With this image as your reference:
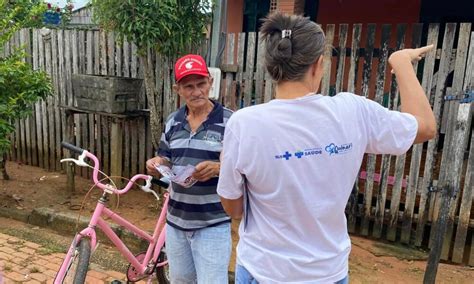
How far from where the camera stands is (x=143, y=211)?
517 centimetres

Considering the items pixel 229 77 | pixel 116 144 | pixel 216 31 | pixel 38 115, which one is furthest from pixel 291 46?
pixel 38 115

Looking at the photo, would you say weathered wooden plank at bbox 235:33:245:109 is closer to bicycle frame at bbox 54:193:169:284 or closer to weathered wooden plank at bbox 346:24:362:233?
weathered wooden plank at bbox 346:24:362:233

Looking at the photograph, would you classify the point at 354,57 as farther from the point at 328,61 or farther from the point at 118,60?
the point at 118,60

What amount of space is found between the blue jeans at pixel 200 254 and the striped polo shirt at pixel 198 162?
53 millimetres

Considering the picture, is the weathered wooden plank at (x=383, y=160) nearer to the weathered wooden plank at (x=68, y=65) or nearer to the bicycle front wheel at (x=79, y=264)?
the bicycle front wheel at (x=79, y=264)

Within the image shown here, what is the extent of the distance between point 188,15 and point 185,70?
246 centimetres

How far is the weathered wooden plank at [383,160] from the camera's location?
157 inches

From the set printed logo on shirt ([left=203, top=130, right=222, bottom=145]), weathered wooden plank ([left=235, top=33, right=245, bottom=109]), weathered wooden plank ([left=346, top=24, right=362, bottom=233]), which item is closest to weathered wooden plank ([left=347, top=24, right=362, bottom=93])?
weathered wooden plank ([left=346, top=24, right=362, bottom=233])

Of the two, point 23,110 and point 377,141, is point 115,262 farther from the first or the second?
point 377,141

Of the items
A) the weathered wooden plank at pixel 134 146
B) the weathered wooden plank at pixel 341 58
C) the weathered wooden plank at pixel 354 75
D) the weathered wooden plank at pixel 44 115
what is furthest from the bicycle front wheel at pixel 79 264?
the weathered wooden plank at pixel 44 115

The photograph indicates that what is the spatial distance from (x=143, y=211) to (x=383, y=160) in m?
2.81

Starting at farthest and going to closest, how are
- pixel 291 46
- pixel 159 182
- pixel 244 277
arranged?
pixel 159 182, pixel 244 277, pixel 291 46

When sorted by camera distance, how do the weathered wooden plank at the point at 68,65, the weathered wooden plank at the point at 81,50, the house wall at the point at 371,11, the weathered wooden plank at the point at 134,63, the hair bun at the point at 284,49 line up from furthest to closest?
the house wall at the point at 371,11 < the weathered wooden plank at the point at 68,65 < the weathered wooden plank at the point at 81,50 < the weathered wooden plank at the point at 134,63 < the hair bun at the point at 284,49

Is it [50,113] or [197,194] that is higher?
[197,194]
